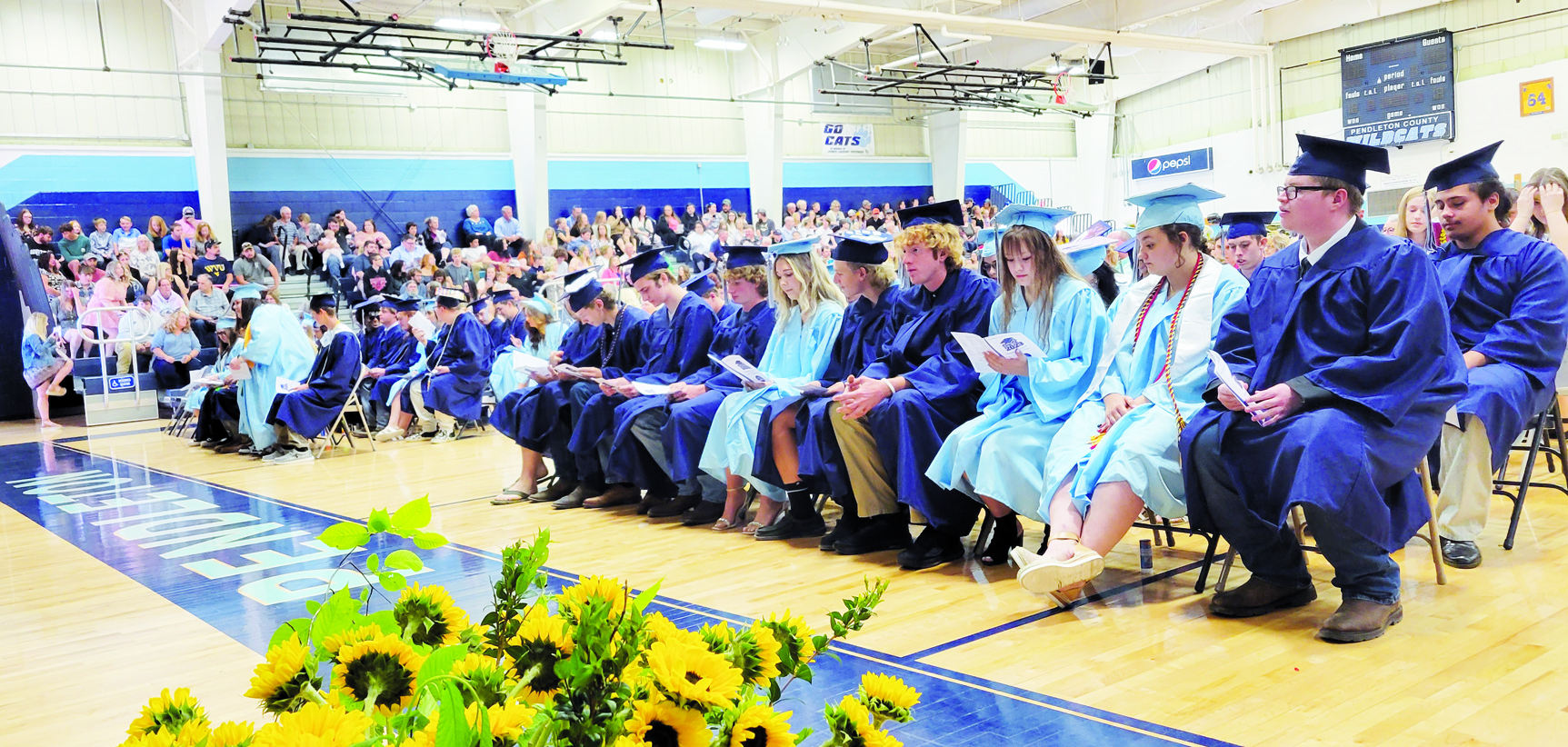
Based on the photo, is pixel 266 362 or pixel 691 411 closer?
pixel 691 411

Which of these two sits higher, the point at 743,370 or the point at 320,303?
the point at 320,303

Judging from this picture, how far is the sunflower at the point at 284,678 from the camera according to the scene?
90 cm

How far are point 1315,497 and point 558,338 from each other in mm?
8605

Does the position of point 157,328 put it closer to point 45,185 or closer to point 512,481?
point 45,185

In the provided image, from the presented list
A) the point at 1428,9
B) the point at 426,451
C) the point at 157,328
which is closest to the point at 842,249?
the point at 426,451

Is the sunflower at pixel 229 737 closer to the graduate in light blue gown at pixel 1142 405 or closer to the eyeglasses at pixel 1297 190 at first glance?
the graduate in light blue gown at pixel 1142 405

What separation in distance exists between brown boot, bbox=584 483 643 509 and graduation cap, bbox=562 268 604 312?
1.09 m

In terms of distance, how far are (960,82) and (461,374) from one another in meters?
12.9

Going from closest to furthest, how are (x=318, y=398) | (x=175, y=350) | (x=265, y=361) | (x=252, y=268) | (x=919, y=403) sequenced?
(x=919, y=403) < (x=318, y=398) < (x=265, y=361) < (x=175, y=350) < (x=252, y=268)

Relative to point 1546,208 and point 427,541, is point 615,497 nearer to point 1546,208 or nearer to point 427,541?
point 1546,208

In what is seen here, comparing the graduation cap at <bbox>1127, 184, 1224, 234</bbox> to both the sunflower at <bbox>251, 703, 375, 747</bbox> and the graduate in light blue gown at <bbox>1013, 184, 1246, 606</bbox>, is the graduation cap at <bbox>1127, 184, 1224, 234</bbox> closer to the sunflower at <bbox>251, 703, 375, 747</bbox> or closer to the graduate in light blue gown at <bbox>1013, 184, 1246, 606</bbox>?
the graduate in light blue gown at <bbox>1013, 184, 1246, 606</bbox>

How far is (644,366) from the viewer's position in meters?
6.69

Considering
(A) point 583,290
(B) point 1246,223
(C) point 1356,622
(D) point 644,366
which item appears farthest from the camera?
(A) point 583,290

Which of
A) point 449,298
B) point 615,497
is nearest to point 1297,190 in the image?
point 615,497
